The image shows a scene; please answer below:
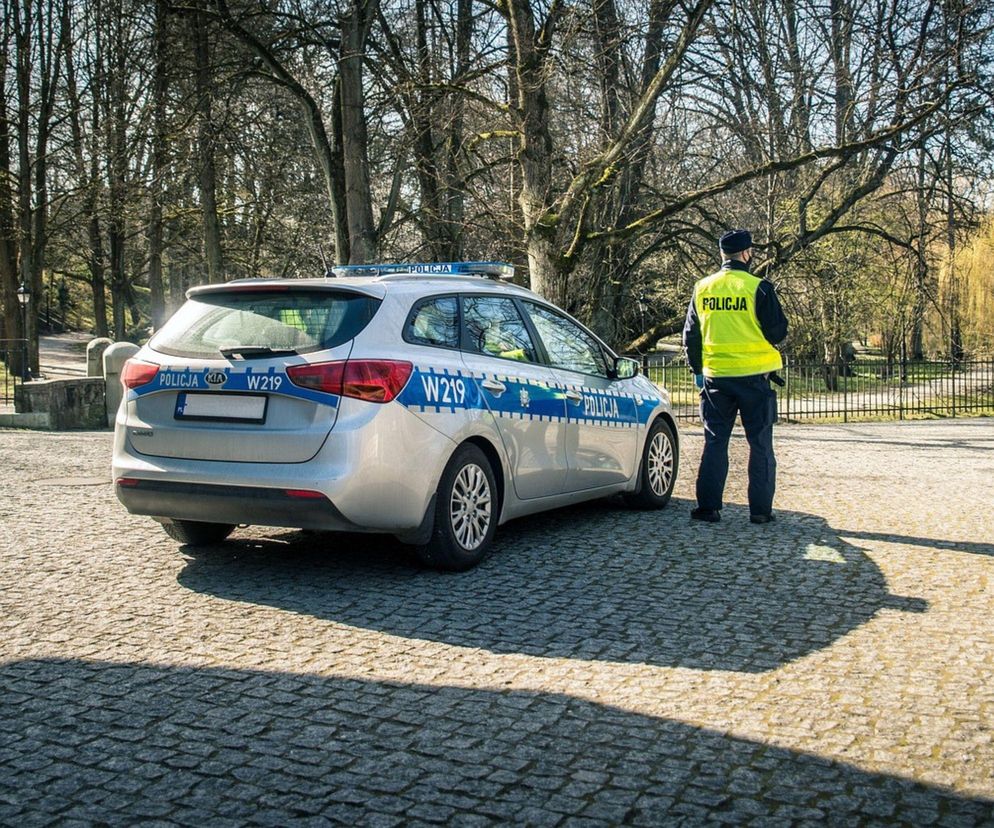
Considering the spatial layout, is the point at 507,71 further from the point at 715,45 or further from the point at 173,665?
the point at 173,665

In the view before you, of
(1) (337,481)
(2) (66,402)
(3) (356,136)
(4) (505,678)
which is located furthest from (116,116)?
(4) (505,678)

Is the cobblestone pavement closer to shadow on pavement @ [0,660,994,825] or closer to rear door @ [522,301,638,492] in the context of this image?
shadow on pavement @ [0,660,994,825]

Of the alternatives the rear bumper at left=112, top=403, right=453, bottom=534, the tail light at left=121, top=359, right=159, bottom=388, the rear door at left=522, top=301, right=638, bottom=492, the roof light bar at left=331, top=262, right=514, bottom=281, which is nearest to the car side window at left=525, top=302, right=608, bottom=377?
the rear door at left=522, top=301, right=638, bottom=492

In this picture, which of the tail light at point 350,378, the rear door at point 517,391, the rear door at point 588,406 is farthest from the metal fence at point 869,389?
the tail light at point 350,378

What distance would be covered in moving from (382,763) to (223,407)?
296 cm

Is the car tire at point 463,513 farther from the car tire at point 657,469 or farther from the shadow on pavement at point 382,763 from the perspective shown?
the car tire at point 657,469

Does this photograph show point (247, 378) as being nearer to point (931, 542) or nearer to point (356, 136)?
point (931, 542)

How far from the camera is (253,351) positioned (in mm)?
6090

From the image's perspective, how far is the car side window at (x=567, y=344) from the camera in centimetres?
780

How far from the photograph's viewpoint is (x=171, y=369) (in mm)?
6328

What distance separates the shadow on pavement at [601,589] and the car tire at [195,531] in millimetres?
89

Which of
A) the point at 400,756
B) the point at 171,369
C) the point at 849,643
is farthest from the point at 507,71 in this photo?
the point at 400,756

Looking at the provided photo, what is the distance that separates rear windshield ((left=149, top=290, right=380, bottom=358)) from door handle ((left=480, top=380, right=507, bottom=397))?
0.89 m

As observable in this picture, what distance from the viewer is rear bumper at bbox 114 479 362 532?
5895 millimetres
